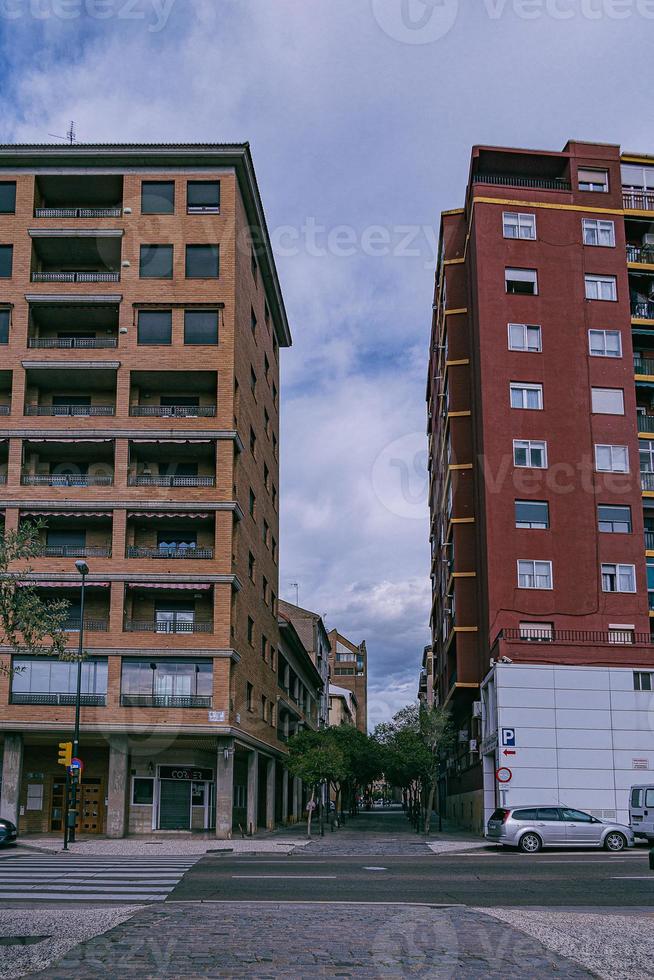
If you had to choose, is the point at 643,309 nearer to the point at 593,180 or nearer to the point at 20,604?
the point at 593,180

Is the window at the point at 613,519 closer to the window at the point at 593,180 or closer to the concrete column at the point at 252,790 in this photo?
the window at the point at 593,180

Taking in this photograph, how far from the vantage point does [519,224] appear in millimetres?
45656

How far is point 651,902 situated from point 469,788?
3257 centimetres

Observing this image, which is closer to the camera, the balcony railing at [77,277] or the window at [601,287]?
the balcony railing at [77,277]

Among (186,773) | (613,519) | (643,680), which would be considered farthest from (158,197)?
(643,680)

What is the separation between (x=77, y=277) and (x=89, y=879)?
3000 cm

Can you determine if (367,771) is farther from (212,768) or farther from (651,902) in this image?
(651,902)

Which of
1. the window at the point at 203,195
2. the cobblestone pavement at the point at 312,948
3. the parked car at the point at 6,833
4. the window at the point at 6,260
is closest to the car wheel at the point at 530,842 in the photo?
the parked car at the point at 6,833

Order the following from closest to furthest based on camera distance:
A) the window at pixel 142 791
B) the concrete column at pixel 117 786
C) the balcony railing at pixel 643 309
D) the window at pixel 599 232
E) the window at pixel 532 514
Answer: the concrete column at pixel 117 786, the window at pixel 142 791, the window at pixel 532 514, the window at pixel 599 232, the balcony railing at pixel 643 309

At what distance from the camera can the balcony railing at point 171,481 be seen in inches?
1617

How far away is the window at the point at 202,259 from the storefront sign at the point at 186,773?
67.0 feet

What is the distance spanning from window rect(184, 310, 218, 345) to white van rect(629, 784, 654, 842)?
23.9 metres

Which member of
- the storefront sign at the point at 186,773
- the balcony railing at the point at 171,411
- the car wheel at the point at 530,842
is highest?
the balcony railing at the point at 171,411

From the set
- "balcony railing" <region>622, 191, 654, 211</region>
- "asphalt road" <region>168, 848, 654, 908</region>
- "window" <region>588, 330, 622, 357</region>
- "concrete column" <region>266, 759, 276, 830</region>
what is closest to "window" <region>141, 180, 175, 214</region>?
"window" <region>588, 330, 622, 357</region>
